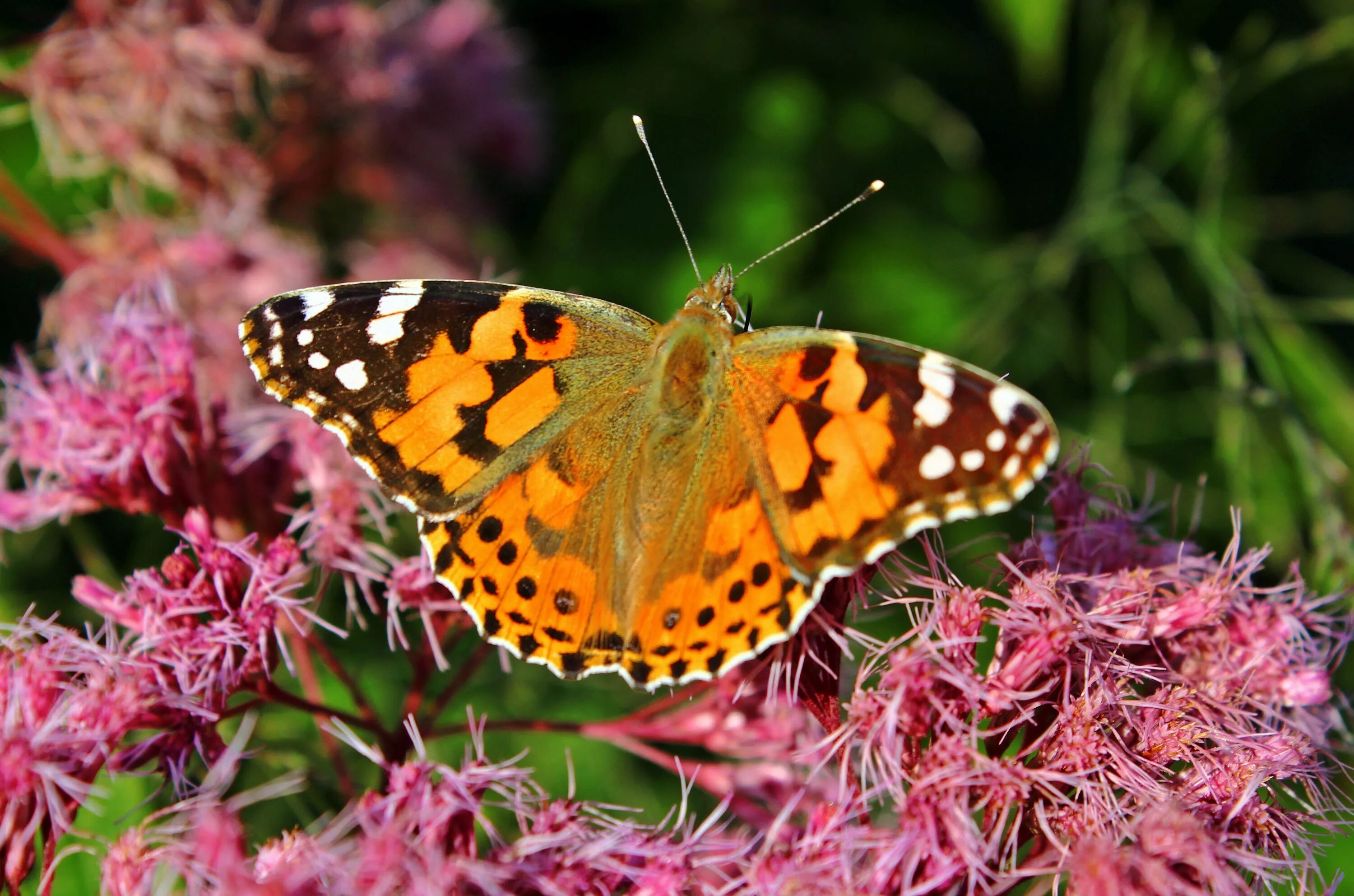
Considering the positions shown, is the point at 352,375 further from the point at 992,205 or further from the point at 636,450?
the point at 992,205

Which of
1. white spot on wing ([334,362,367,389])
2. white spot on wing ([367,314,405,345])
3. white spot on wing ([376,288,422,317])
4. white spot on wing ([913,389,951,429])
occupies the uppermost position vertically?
white spot on wing ([376,288,422,317])

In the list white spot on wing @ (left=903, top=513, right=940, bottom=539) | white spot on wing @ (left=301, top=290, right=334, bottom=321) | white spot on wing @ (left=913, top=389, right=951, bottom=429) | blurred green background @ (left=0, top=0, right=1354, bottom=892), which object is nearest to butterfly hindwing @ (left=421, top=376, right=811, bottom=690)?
white spot on wing @ (left=903, top=513, right=940, bottom=539)

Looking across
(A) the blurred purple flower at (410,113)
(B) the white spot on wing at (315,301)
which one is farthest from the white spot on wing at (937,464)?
(A) the blurred purple flower at (410,113)

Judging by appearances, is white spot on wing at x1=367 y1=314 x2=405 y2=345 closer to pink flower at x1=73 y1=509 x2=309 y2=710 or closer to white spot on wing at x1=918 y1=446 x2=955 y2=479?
pink flower at x1=73 y1=509 x2=309 y2=710

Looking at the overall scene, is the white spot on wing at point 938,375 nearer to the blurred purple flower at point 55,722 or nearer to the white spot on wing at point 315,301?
the white spot on wing at point 315,301

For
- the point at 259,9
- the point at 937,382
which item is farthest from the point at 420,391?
the point at 259,9

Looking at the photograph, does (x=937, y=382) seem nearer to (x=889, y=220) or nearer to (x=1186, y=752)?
(x=1186, y=752)

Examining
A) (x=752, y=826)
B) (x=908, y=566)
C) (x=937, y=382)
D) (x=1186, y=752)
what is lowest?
(x=752, y=826)

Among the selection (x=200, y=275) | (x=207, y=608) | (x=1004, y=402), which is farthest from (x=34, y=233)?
(x=1004, y=402)
